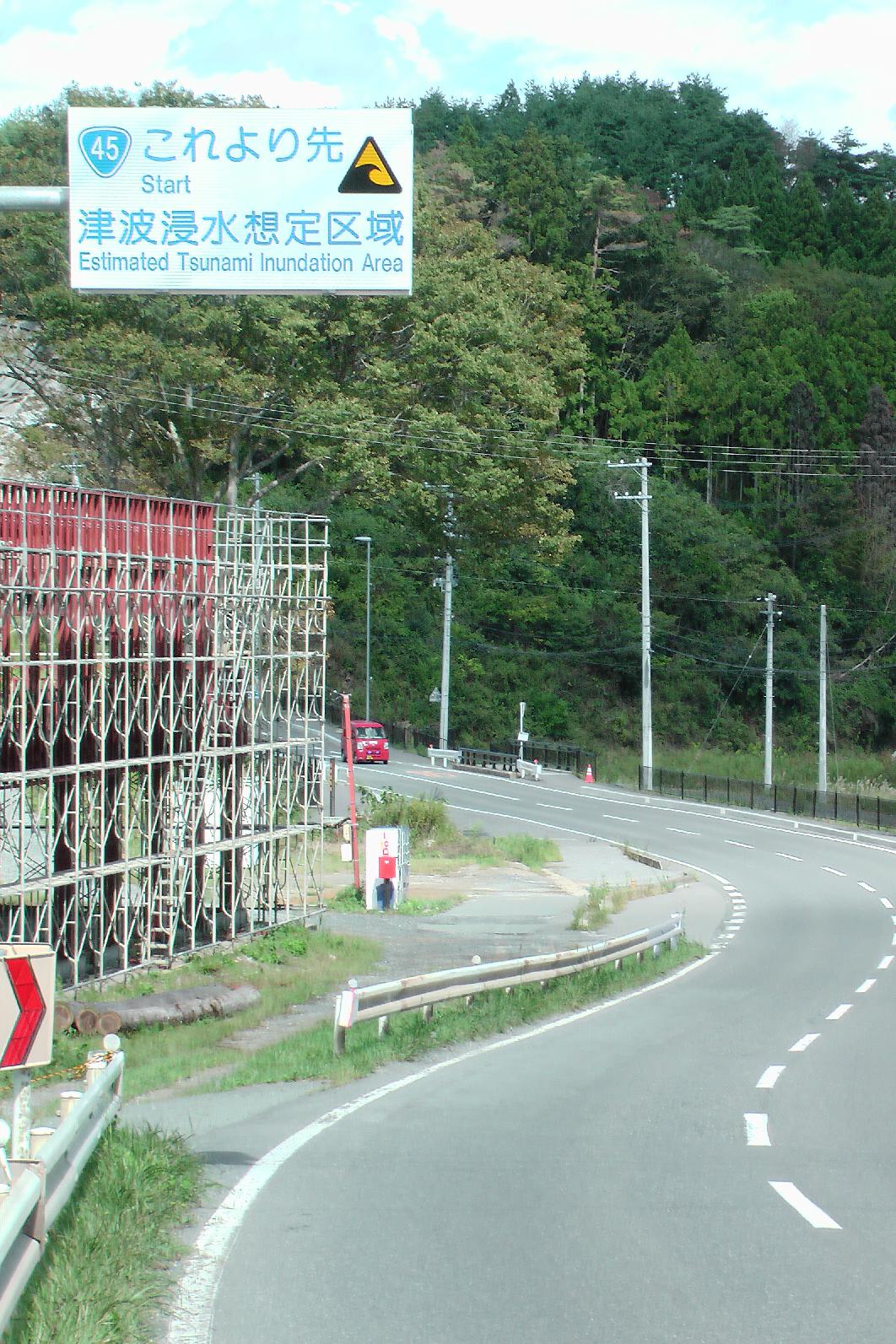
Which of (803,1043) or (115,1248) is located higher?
(115,1248)

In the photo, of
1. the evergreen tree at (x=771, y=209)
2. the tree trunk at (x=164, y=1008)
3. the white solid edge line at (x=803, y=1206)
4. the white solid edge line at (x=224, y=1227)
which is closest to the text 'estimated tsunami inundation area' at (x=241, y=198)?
the white solid edge line at (x=224, y=1227)

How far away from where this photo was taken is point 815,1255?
7.15 meters

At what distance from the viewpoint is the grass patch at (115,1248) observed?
5.78 meters

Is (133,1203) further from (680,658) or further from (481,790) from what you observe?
(680,658)

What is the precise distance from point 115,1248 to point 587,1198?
8.93 feet

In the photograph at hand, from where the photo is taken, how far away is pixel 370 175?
8523 millimetres

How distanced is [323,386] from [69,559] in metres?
15.3

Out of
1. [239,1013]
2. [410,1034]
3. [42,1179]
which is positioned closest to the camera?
[42,1179]

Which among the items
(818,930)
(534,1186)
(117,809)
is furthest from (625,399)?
(534,1186)

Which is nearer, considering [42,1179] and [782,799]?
[42,1179]

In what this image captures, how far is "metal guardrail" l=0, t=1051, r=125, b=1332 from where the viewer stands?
5324 mm

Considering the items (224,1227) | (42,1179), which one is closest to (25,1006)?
(42,1179)

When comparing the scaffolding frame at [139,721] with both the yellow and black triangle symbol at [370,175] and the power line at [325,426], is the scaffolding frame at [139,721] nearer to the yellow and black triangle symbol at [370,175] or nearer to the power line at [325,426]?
the power line at [325,426]

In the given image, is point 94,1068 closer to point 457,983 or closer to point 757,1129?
point 757,1129
